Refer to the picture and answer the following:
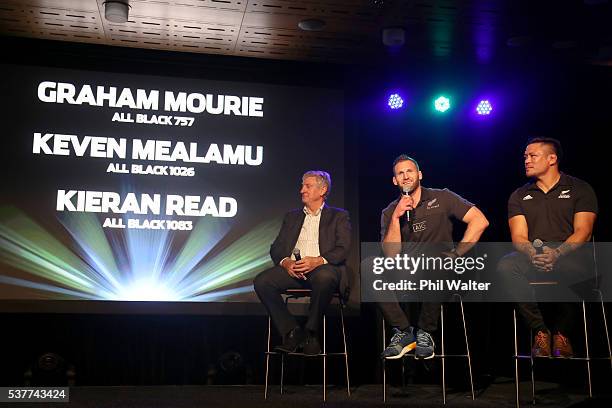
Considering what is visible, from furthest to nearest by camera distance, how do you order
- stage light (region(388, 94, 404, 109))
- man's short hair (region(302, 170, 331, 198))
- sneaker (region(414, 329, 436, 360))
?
stage light (region(388, 94, 404, 109))
man's short hair (region(302, 170, 331, 198))
sneaker (region(414, 329, 436, 360))

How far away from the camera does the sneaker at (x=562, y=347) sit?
3772mm

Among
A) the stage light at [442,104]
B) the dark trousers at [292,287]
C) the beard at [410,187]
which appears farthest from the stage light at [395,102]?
the dark trousers at [292,287]

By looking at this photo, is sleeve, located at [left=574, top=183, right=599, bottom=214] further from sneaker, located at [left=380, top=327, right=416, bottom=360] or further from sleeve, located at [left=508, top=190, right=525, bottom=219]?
sneaker, located at [left=380, top=327, right=416, bottom=360]

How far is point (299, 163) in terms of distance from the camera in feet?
17.7

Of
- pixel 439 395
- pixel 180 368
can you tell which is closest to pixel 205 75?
pixel 180 368

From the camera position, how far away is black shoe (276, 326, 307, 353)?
427 cm

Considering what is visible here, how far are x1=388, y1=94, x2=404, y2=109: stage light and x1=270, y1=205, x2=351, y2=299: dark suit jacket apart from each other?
1.31 meters

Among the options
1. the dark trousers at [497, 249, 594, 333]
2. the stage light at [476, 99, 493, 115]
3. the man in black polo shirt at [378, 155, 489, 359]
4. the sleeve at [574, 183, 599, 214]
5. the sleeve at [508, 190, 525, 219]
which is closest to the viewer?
the dark trousers at [497, 249, 594, 333]

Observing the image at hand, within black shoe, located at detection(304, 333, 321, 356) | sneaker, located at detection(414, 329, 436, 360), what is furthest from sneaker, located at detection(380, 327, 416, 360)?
black shoe, located at detection(304, 333, 321, 356)

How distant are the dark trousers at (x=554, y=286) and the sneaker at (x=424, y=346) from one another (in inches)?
22.2

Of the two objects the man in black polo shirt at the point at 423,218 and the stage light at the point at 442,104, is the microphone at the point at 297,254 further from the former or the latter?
the stage light at the point at 442,104

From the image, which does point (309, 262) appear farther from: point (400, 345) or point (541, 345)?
point (541, 345)

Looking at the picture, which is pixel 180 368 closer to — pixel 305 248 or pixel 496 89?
pixel 305 248

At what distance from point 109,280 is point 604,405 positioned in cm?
354
